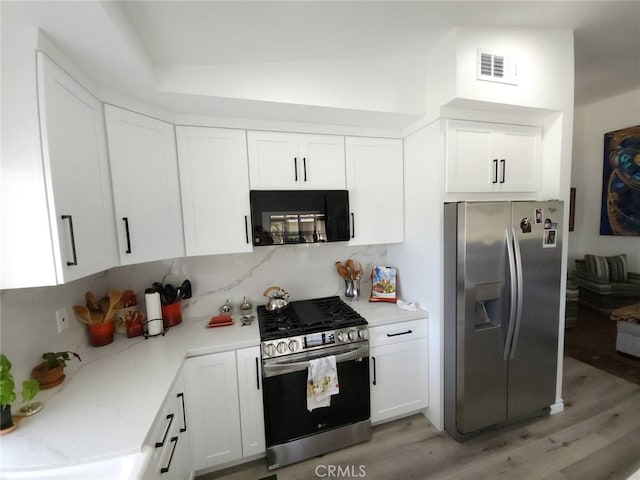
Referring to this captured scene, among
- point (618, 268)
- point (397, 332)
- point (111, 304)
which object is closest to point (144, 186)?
point (111, 304)

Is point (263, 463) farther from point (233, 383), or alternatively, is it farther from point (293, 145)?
point (293, 145)

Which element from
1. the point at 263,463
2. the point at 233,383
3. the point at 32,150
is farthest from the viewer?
the point at 263,463

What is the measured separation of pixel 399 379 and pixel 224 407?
1.28 m

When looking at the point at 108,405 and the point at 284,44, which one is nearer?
the point at 108,405

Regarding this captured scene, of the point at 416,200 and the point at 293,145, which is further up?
the point at 293,145

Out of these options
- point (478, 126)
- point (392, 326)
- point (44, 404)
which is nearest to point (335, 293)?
point (392, 326)

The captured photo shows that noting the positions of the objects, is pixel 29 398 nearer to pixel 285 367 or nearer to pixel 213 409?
pixel 213 409

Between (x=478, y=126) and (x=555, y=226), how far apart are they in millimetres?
909

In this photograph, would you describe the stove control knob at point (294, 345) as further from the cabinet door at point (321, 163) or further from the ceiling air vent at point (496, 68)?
the ceiling air vent at point (496, 68)

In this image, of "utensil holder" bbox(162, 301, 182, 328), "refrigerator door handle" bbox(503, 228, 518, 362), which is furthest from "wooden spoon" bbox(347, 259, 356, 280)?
"utensil holder" bbox(162, 301, 182, 328)

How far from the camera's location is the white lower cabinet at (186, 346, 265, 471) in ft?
5.25

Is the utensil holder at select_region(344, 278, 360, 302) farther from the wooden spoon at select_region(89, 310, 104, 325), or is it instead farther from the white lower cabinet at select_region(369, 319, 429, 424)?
the wooden spoon at select_region(89, 310, 104, 325)

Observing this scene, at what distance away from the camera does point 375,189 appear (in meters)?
2.19

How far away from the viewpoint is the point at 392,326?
1.98 m
